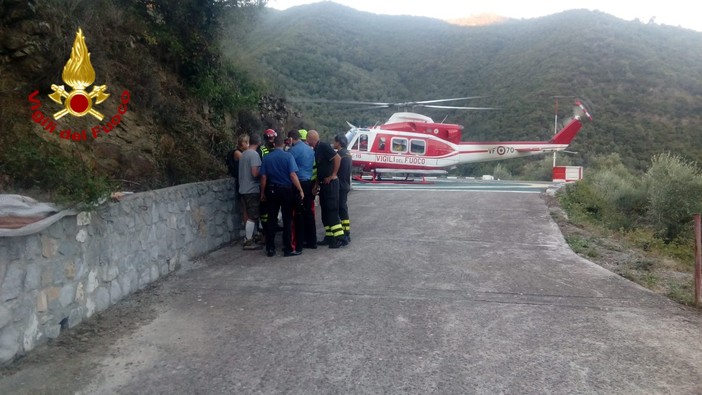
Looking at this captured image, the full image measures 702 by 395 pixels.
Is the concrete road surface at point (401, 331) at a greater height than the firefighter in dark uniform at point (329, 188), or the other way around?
the firefighter in dark uniform at point (329, 188)

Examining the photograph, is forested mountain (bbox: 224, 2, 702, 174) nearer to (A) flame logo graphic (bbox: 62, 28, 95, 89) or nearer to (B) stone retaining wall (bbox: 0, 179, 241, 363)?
(A) flame logo graphic (bbox: 62, 28, 95, 89)

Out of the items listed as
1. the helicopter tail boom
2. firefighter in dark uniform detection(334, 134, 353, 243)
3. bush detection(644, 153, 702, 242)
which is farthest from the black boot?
the helicopter tail boom

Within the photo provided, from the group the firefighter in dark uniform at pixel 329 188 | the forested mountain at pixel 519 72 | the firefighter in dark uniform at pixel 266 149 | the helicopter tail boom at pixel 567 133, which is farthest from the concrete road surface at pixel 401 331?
the forested mountain at pixel 519 72

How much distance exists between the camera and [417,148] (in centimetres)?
2156

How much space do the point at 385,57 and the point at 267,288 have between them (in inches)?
2036

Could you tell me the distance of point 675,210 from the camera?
51.2 ft

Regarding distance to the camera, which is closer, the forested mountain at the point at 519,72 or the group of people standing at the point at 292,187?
the group of people standing at the point at 292,187

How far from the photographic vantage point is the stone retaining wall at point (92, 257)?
4.19m

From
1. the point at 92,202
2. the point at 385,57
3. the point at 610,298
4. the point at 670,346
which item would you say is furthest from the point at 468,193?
the point at 385,57

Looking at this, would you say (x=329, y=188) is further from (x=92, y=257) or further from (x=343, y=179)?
(x=92, y=257)

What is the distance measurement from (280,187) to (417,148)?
14.1 meters

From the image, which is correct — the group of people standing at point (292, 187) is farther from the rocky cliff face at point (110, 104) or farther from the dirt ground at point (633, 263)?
the dirt ground at point (633, 263)
